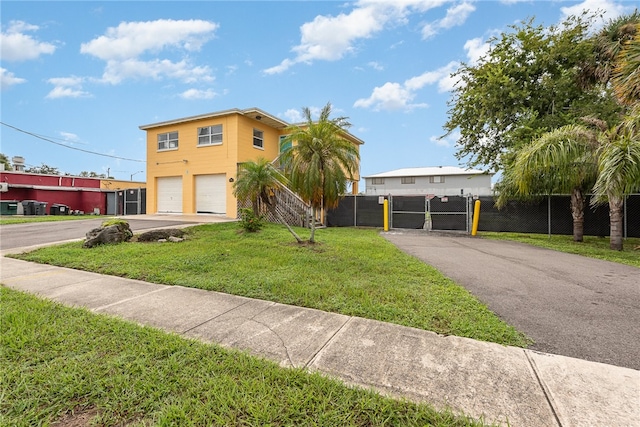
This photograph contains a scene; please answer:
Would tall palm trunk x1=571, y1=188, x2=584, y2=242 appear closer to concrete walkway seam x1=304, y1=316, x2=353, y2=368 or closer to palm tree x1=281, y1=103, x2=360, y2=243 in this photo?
palm tree x1=281, y1=103, x2=360, y2=243

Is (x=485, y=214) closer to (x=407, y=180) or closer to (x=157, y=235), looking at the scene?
(x=157, y=235)

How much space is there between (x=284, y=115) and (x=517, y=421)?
60.1ft

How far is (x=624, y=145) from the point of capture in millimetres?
6938

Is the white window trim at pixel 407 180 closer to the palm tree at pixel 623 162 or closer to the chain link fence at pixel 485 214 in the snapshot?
the chain link fence at pixel 485 214

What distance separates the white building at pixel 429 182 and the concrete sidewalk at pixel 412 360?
2976 cm

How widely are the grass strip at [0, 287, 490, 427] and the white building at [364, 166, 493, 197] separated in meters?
30.7

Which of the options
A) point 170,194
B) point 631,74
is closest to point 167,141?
point 170,194

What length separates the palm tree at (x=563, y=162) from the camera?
26.7 ft

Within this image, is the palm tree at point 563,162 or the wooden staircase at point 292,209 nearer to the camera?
the palm tree at point 563,162

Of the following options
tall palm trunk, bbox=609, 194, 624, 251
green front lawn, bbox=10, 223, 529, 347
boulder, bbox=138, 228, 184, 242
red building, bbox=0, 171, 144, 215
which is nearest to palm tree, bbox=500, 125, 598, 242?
tall palm trunk, bbox=609, 194, 624, 251

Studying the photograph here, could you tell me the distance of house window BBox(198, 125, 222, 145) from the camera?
1597 centimetres

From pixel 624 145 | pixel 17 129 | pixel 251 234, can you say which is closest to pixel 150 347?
pixel 251 234

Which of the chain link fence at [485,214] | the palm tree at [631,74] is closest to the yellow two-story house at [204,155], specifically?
the chain link fence at [485,214]

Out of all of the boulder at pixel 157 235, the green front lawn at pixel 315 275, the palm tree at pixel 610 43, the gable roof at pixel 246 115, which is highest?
the palm tree at pixel 610 43
